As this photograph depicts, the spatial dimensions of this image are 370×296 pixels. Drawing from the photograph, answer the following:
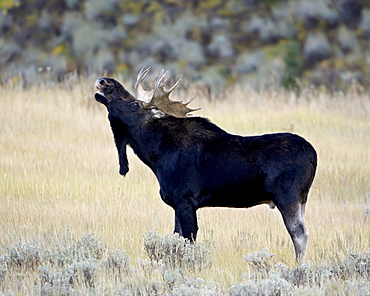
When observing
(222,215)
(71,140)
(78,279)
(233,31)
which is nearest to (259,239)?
(222,215)

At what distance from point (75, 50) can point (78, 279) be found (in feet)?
86.9

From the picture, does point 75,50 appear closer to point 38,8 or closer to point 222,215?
point 38,8

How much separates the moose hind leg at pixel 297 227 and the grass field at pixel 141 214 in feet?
0.46

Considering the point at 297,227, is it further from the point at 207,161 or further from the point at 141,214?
the point at 141,214

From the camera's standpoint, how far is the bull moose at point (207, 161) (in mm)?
7309

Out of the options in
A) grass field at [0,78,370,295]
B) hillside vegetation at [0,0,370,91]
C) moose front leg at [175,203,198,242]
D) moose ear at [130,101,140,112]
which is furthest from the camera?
hillside vegetation at [0,0,370,91]

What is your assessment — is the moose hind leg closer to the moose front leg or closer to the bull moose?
the bull moose

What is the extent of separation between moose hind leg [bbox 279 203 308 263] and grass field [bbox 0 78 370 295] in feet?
0.46

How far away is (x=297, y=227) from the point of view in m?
7.28

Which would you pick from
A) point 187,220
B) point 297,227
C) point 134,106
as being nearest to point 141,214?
point 134,106

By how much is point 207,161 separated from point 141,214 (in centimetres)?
202

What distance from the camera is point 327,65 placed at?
32062 mm

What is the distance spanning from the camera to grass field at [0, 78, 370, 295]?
21.4ft

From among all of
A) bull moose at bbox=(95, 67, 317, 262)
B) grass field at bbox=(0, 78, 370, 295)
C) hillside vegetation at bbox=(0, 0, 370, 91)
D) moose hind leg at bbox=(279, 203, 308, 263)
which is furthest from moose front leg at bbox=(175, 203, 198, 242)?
hillside vegetation at bbox=(0, 0, 370, 91)
